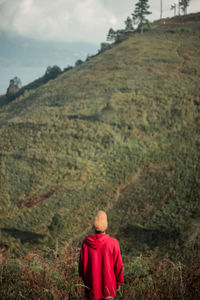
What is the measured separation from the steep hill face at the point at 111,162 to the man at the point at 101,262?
31.8 ft

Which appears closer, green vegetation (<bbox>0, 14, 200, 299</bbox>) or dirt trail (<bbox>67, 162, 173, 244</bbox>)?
green vegetation (<bbox>0, 14, 200, 299</bbox>)

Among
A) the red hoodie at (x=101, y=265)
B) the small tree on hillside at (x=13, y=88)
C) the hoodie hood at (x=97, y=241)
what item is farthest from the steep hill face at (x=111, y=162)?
the small tree on hillside at (x=13, y=88)

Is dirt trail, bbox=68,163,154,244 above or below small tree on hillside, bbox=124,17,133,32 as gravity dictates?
below

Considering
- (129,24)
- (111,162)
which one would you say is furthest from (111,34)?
(111,162)

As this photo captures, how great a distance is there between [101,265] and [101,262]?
0.05m

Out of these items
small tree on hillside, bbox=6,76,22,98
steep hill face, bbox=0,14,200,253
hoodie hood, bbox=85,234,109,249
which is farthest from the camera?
small tree on hillside, bbox=6,76,22,98

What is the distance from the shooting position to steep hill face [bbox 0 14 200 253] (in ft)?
46.2

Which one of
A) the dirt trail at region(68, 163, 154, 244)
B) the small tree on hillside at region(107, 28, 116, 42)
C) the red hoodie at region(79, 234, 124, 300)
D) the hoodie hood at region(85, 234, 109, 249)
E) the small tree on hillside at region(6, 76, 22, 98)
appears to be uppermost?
the small tree on hillside at region(107, 28, 116, 42)

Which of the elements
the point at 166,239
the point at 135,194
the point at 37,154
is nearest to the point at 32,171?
the point at 37,154

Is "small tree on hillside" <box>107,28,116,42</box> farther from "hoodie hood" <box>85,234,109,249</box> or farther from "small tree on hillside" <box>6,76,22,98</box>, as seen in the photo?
"hoodie hood" <box>85,234,109,249</box>

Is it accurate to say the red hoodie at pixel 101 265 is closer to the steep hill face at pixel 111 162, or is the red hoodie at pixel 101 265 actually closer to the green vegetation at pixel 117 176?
the green vegetation at pixel 117 176

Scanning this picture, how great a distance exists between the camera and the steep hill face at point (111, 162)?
555 inches

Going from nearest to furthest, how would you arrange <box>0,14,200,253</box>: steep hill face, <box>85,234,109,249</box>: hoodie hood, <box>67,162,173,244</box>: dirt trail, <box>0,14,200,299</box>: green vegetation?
<box>85,234,109,249</box>: hoodie hood → <box>0,14,200,299</box>: green vegetation → <box>0,14,200,253</box>: steep hill face → <box>67,162,173,244</box>: dirt trail

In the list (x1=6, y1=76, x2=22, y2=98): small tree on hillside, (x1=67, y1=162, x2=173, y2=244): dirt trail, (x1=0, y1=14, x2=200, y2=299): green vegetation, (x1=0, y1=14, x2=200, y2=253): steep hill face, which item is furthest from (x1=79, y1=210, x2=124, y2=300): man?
(x1=6, y1=76, x2=22, y2=98): small tree on hillside
